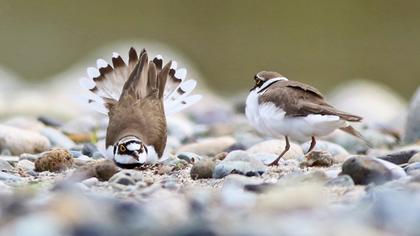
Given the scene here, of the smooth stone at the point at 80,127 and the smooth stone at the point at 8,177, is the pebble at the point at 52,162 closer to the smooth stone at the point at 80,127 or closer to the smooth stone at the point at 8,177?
the smooth stone at the point at 8,177

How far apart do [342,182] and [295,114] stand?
1133 millimetres

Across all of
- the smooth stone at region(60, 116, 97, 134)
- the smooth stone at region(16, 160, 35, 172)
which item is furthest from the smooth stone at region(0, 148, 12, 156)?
the smooth stone at region(60, 116, 97, 134)

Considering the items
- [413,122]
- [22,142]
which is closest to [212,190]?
[22,142]

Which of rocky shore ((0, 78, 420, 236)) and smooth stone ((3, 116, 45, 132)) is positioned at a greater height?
smooth stone ((3, 116, 45, 132))

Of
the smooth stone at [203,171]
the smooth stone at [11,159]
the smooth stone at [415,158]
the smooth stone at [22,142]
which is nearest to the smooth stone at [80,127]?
the smooth stone at [22,142]

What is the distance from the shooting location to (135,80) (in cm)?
658

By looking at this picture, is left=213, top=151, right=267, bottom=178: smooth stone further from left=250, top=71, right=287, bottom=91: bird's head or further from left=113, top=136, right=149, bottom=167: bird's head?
left=250, top=71, right=287, bottom=91: bird's head

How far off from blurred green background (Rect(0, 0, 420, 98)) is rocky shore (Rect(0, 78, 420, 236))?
33.1ft

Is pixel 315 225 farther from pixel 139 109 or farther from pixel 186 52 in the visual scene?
pixel 186 52

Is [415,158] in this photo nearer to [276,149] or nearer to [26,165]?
[276,149]

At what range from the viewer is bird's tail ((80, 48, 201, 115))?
6.66 meters

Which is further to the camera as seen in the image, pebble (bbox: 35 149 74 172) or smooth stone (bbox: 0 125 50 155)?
smooth stone (bbox: 0 125 50 155)

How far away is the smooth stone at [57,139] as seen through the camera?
7500 mm

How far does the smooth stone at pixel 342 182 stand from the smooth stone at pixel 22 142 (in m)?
2.82
